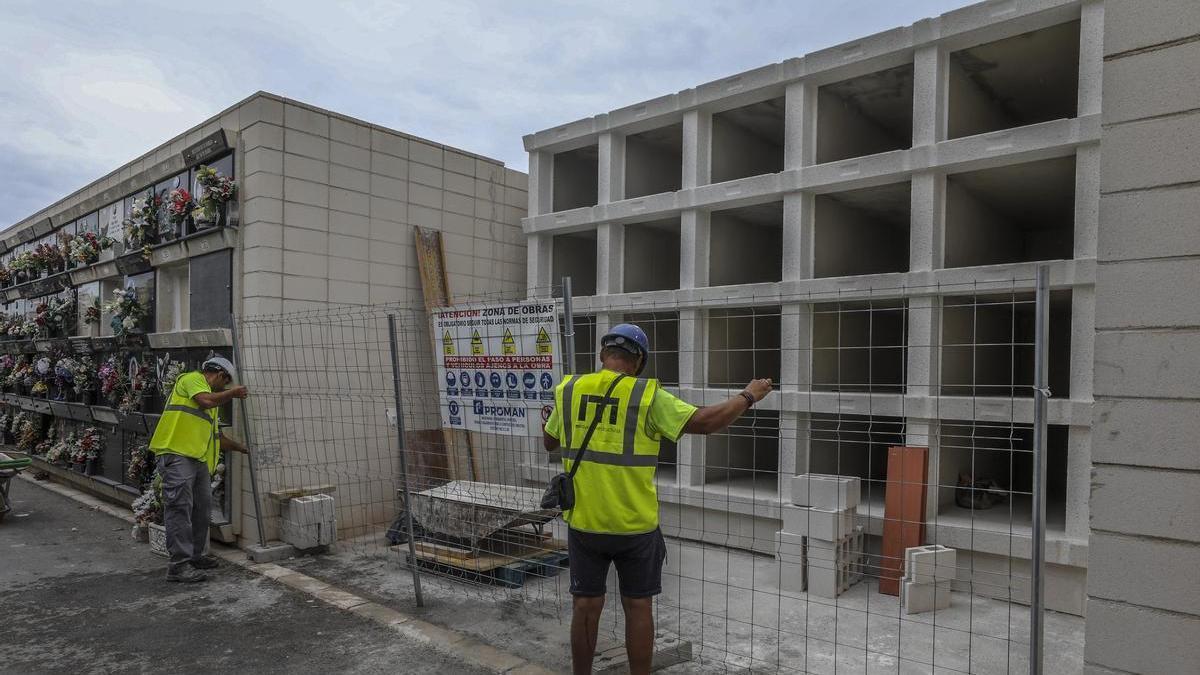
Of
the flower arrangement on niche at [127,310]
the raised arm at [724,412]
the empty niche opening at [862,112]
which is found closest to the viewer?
the raised arm at [724,412]

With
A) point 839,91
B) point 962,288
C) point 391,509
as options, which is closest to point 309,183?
point 391,509

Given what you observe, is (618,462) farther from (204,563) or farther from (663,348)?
(663,348)

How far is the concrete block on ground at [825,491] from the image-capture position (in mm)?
6059

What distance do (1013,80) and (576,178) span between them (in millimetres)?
4999

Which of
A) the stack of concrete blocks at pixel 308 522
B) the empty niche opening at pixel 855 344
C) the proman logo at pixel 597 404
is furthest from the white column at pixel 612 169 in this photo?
the proman logo at pixel 597 404

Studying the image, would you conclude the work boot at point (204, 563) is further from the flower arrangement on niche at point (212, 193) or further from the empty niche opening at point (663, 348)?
the empty niche opening at point (663, 348)

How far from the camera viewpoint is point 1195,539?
233 centimetres

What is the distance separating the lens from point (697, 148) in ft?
25.3

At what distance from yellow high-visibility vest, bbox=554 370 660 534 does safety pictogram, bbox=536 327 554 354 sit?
1192 millimetres

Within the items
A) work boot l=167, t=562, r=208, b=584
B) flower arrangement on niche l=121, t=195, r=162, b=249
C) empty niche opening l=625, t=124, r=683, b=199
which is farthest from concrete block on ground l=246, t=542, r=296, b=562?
empty niche opening l=625, t=124, r=683, b=199

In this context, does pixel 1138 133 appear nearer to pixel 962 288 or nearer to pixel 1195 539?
pixel 1195 539

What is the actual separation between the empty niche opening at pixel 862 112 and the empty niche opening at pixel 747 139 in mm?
566

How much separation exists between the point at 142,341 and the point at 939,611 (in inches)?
345

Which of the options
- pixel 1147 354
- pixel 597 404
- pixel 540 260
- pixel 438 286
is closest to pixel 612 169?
pixel 540 260
